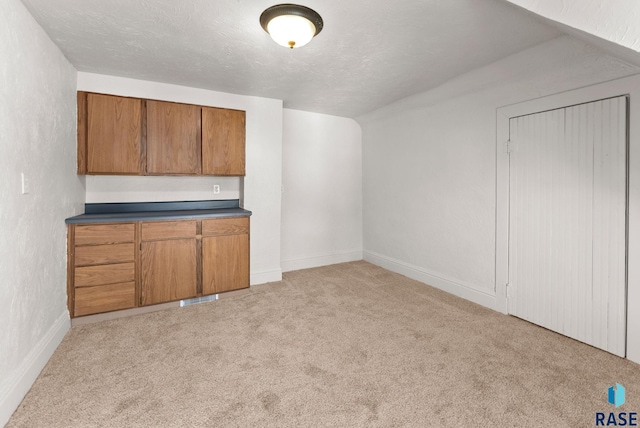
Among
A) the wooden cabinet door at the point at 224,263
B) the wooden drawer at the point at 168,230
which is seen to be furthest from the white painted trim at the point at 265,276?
the wooden drawer at the point at 168,230

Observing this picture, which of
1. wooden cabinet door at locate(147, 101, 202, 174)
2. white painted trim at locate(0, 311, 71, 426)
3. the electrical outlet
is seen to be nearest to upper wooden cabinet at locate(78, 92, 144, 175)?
wooden cabinet door at locate(147, 101, 202, 174)

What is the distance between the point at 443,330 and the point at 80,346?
119 inches

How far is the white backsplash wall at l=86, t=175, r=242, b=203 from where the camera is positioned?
10.8ft

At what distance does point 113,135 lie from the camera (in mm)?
3025

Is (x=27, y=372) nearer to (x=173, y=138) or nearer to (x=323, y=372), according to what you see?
(x=323, y=372)

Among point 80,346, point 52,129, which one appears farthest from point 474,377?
point 52,129

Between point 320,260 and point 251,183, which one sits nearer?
point 251,183

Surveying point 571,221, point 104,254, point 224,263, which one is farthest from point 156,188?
point 571,221

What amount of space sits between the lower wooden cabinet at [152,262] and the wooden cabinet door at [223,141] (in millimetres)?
647

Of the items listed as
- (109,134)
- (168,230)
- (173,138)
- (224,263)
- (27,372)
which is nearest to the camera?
(27,372)

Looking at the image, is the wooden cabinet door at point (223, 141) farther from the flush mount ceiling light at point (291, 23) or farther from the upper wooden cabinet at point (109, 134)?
the flush mount ceiling light at point (291, 23)

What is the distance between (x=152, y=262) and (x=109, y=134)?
4.50 ft

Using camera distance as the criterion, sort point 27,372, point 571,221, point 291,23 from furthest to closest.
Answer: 1. point 571,221
2. point 291,23
3. point 27,372

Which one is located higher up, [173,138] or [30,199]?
[173,138]
